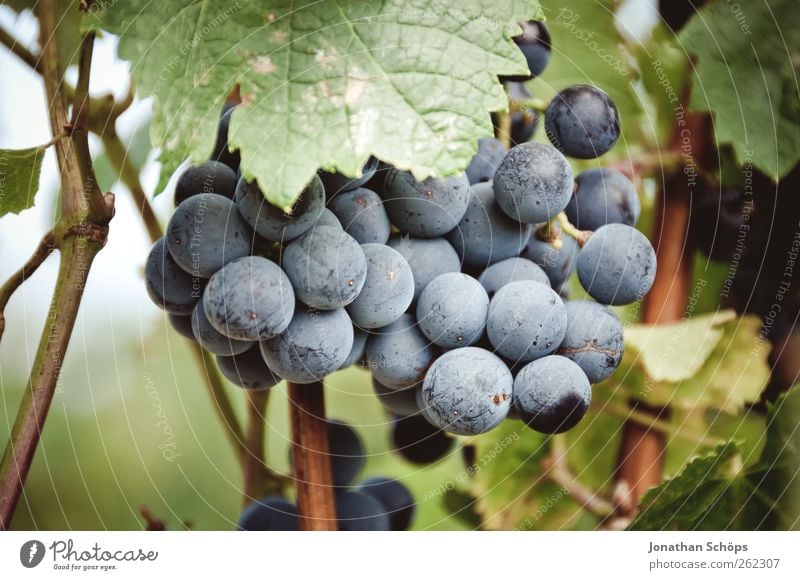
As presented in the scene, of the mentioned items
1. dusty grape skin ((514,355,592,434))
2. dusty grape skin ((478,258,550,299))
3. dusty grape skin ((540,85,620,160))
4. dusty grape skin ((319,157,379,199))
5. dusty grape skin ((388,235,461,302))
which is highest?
dusty grape skin ((540,85,620,160))

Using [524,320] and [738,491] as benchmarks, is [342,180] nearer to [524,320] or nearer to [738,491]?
[524,320]

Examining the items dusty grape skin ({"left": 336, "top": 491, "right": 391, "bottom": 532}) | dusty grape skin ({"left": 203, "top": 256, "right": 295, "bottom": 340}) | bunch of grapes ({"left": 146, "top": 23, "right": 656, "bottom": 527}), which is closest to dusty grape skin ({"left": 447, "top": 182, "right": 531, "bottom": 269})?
bunch of grapes ({"left": 146, "top": 23, "right": 656, "bottom": 527})

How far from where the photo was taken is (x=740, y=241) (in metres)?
0.58

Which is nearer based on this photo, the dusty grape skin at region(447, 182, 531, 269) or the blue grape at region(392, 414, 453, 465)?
the dusty grape skin at region(447, 182, 531, 269)

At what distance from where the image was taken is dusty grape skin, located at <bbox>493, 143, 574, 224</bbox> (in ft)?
1.21

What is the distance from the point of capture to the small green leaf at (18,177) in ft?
1.48

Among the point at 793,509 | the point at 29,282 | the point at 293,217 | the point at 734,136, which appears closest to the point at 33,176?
the point at 29,282

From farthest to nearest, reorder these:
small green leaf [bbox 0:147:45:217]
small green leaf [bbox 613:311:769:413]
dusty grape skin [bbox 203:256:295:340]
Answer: small green leaf [bbox 613:311:769:413], small green leaf [bbox 0:147:45:217], dusty grape skin [bbox 203:256:295:340]

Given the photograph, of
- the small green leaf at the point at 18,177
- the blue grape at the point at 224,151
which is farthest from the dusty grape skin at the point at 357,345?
the small green leaf at the point at 18,177

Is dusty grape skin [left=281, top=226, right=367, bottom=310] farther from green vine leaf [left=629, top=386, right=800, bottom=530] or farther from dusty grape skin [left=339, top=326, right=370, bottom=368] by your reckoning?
green vine leaf [left=629, top=386, right=800, bottom=530]

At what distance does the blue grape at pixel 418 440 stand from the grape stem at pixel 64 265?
0.23 m

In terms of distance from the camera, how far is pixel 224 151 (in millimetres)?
379

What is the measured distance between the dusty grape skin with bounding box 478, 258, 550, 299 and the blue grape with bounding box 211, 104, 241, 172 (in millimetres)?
139

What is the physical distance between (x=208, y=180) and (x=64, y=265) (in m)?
0.09
